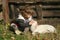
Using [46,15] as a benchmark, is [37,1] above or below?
above

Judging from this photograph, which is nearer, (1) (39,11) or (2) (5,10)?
(2) (5,10)

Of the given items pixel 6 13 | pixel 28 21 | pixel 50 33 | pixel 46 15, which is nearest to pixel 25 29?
Result: pixel 28 21

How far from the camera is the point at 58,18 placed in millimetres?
10156

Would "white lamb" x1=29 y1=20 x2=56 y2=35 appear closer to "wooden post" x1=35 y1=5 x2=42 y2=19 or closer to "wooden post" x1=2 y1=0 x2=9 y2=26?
"wooden post" x1=2 y1=0 x2=9 y2=26

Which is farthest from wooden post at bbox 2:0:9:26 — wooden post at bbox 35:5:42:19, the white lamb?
the white lamb

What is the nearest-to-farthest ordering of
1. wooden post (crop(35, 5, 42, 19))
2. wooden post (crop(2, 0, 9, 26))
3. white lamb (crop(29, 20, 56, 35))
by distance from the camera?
white lamb (crop(29, 20, 56, 35)) < wooden post (crop(2, 0, 9, 26)) < wooden post (crop(35, 5, 42, 19))

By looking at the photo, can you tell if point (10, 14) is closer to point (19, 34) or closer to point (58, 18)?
point (58, 18)

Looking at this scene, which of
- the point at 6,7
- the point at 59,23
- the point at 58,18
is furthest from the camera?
the point at 58,18

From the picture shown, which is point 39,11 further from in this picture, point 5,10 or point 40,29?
point 40,29

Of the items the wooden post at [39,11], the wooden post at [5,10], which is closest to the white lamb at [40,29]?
the wooden post at [5,10]

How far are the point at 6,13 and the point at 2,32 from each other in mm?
1457

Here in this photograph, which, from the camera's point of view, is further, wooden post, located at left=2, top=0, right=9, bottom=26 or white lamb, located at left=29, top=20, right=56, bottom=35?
wooden post, located at left=2, top=0, right=9, bottom=26

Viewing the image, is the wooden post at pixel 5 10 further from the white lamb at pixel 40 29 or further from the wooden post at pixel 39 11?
the white lamb at pixel 40 29

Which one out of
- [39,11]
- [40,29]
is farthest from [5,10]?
[40,29]
